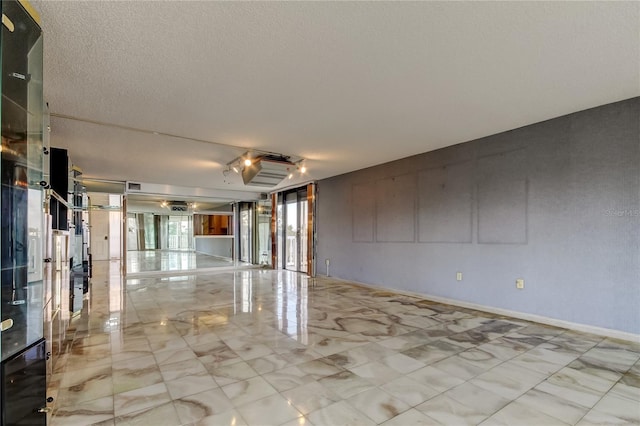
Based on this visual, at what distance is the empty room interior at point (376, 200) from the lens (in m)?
2.06

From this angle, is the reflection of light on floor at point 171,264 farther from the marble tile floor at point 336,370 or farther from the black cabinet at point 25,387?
the black cabinet at point 25,387

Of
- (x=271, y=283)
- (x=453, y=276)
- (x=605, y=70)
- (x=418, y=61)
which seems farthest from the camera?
(x=271, y=283)

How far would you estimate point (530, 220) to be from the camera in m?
4.33

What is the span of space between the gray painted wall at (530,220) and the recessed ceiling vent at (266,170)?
2134mm

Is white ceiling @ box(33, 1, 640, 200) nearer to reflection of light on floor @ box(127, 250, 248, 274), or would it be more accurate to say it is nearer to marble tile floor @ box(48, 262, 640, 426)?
marble tile floor @ box(48, 262, 640, 426)

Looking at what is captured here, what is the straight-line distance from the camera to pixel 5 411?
1593mm

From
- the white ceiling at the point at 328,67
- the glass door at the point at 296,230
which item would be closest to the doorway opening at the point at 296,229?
the glass door at the point at 296,230

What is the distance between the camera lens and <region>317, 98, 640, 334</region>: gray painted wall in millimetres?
3584

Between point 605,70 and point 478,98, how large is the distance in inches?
41.9

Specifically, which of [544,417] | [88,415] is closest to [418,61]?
[544,417]

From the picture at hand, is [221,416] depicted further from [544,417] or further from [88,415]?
[544,417]

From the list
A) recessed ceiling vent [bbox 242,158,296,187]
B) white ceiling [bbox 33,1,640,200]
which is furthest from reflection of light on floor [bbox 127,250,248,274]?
white ceiling [bbox 33,1,640,200]

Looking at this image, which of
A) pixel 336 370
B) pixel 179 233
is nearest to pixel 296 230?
pixel 336 370

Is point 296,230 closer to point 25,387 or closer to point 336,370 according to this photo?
point 336,370
